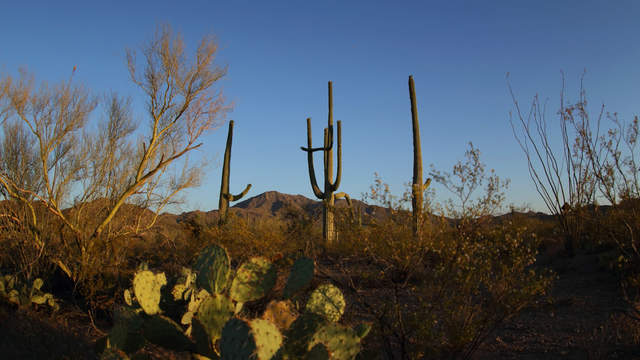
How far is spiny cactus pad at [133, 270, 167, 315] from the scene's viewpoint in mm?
2928

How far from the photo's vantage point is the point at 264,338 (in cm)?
208

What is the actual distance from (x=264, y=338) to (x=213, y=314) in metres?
0.73

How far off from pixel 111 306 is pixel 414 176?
660 centimetres

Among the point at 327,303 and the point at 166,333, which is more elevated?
the point at 327,303

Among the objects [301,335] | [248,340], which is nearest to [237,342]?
[248,340]

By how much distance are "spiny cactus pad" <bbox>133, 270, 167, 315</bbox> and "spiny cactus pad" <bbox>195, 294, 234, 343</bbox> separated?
19.7 inches

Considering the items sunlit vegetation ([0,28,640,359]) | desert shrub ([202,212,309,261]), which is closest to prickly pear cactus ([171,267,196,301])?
sunlit vegetation ([0,28,640,359])

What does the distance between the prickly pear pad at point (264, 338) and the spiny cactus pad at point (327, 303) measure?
2.72 feet

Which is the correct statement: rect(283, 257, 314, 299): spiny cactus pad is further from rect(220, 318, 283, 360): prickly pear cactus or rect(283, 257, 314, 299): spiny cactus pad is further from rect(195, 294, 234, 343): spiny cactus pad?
rect(220, 318, 283, 360): prickly pear cactus

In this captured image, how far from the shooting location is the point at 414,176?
9891 millimetres

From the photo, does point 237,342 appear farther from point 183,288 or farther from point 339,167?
point 339,167

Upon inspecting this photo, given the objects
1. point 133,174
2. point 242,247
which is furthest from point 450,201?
point 133,174

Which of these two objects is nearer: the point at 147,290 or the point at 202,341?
the point at 202,341

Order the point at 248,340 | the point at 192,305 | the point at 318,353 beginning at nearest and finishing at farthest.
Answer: the point at 248,340
the point at 318,353
the point at 192,305
